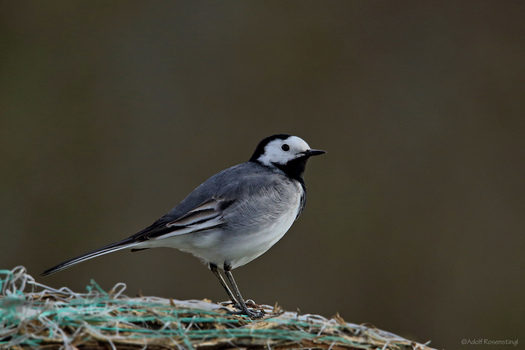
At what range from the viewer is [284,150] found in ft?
10.1

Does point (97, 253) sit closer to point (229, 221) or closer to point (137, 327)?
point (229, 221)

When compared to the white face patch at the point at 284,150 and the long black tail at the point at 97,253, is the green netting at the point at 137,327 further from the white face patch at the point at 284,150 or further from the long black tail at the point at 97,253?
the white face patch at the point at 284,150

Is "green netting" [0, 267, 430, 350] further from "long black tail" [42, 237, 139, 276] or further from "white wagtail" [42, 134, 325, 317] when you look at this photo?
"white wagtail" [42, 134, 325, 317]

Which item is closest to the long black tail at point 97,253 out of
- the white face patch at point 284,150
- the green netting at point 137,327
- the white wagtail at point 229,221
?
the white wagtail at point 229,221

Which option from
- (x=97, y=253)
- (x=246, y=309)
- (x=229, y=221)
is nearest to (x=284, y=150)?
(x=229, y=221)

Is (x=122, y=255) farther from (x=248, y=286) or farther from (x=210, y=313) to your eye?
(x=210, y=313)

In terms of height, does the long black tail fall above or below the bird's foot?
above

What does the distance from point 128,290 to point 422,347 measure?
3.46 metres

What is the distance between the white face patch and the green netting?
1239 millimetres

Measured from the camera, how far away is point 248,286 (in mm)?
4949

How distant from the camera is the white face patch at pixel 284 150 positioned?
3.08 meters

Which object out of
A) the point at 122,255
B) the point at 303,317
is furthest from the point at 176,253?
the point at 303,317

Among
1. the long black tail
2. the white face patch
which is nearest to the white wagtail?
the long black tail

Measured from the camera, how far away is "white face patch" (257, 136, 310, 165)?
308 cm
